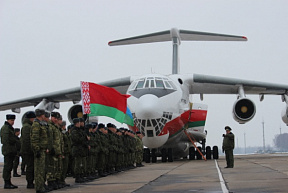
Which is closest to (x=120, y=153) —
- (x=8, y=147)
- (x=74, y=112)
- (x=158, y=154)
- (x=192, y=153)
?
(x=8, y=147)

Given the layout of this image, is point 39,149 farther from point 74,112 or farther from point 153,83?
point 74,112

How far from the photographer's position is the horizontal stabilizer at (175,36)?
20969 mm

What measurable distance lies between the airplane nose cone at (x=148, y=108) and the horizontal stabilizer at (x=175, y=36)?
7.01 meters

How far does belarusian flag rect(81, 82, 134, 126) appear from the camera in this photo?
9.86 m

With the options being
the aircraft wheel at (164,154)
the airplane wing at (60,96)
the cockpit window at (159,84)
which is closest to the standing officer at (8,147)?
the cockpit window at (159,84)

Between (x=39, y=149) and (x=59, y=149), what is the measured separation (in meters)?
0.56

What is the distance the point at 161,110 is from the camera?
48.1 ft

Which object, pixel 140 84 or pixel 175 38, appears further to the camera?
pixel 175 38

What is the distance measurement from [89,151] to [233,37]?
13.3 metres

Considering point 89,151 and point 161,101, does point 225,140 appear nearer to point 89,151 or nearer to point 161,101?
point 161,101

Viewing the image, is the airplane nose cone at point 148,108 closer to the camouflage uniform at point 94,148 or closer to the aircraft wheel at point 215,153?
the camouflage uniform at point 94,148

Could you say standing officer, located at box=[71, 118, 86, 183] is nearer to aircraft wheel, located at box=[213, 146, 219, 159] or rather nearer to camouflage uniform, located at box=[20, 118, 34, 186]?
camouflage uniform, located at box=[20, 118, 34, 186]

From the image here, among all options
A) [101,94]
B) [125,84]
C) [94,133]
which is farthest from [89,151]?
[125,84]

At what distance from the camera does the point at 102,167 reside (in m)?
10.2
